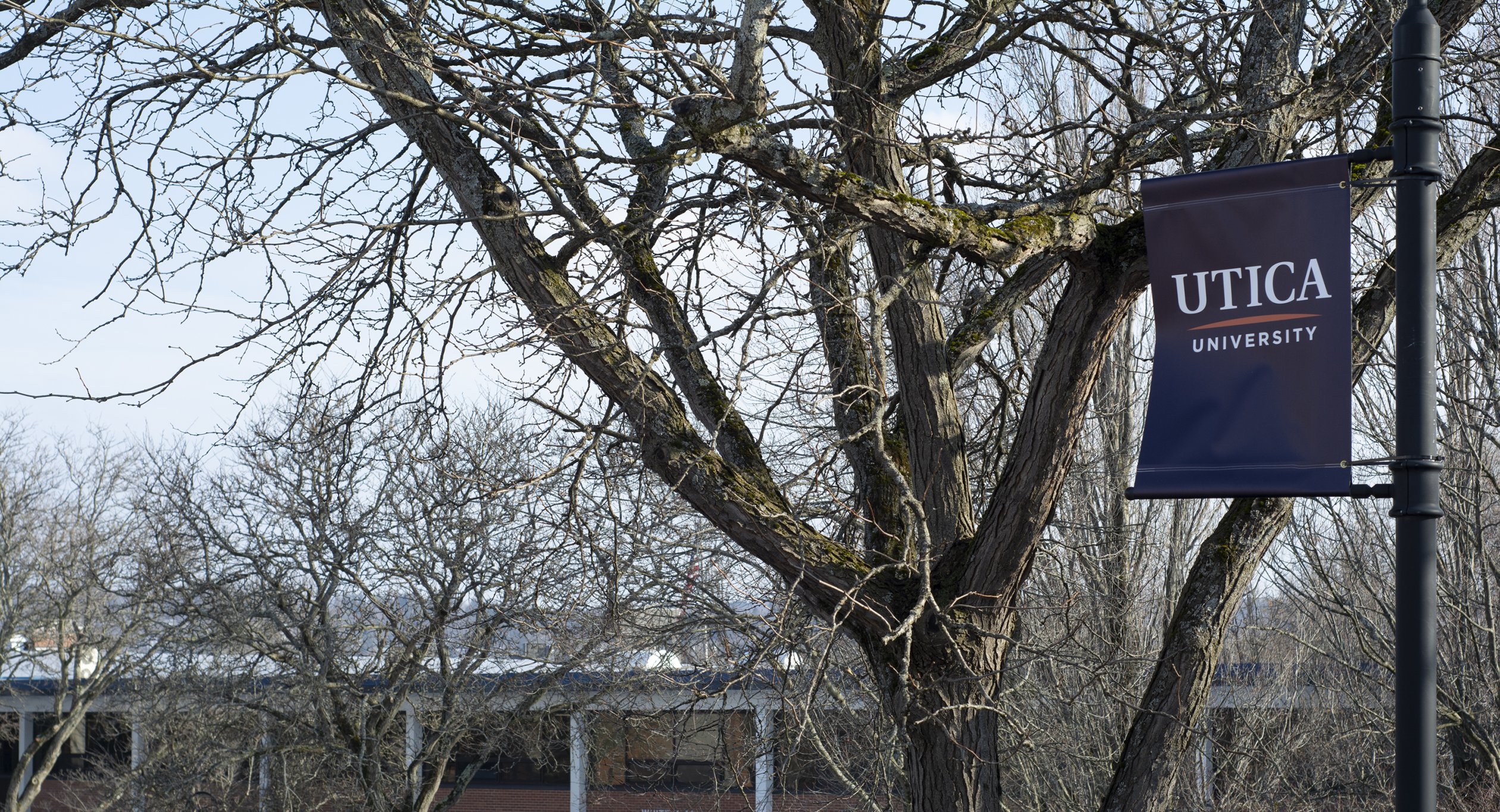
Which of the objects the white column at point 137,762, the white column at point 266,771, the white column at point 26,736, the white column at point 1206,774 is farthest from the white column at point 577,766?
the white column at point 26,736

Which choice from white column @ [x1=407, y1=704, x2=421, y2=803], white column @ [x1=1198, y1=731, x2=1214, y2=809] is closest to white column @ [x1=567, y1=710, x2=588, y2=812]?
white column @ [x1=407, y1=704, x2=421, y2=803]

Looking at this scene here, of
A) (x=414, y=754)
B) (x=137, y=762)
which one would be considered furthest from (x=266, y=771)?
(x=137, y=762)

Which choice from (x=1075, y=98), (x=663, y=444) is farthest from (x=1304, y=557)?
(x=663, y=444)

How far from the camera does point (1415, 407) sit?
360 cm

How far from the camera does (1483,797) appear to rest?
13539mm

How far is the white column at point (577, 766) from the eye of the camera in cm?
1852

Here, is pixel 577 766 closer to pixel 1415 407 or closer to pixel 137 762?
pixel 137 762

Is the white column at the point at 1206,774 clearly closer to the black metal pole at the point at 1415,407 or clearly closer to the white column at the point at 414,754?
the black metal pole at the point at 1415,407

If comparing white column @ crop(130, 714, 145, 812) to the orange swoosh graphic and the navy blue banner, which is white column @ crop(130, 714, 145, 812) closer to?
the navy blue banner

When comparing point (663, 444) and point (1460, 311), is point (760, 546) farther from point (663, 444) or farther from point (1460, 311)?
point (1460, 311)

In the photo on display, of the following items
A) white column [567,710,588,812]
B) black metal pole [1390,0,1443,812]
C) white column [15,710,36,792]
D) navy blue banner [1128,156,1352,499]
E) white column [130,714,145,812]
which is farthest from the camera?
white column [15,710,36,792]

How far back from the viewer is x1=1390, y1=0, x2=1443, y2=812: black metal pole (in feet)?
11.4

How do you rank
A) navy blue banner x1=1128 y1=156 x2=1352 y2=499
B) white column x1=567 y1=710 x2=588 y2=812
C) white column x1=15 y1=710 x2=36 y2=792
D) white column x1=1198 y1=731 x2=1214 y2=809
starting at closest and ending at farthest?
navy blue banner x1=1128 y1=156 x2=1352 y2=499, white column x1=1198 y1=731 x2=1214 y2=809, white column x1=567 y1=710 x2=588 y2=812, white column x1=15 y1=710 x2=36 y2=792

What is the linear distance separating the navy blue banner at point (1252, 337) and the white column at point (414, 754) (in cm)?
1610
